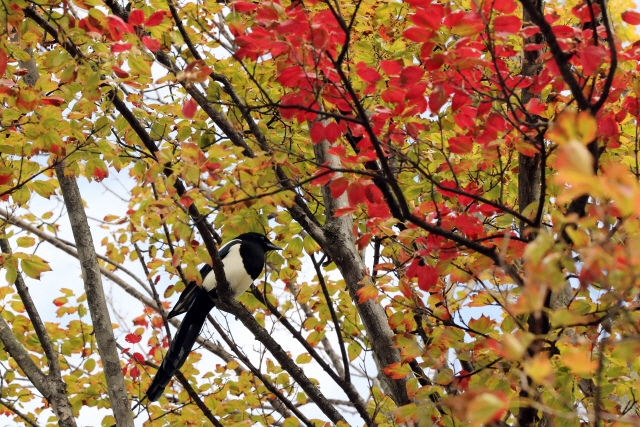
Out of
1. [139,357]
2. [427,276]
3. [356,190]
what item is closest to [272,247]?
[139,357]

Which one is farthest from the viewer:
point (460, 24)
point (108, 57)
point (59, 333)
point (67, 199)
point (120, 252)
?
point (120, 252)

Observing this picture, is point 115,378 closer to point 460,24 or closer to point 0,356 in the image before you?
point 0,356

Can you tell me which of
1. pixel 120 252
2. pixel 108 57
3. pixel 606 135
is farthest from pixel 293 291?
pixel 606 135

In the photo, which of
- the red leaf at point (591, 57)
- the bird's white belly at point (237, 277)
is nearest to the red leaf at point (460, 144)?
the red leaf at point (591, 57)

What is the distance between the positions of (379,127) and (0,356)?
16.0ft

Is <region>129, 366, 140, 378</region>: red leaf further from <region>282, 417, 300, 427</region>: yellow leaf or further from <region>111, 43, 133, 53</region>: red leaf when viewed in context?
<region>111, 43, 133, 53</region>: red leaf

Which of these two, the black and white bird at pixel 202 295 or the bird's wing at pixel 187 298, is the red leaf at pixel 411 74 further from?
the bird's wing at pixel 187 298

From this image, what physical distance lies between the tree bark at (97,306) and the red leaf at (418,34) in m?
2.89

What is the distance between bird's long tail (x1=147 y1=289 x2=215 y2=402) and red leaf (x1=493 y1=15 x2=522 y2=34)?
3326 millimetres

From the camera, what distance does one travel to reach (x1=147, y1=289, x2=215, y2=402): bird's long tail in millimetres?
4355

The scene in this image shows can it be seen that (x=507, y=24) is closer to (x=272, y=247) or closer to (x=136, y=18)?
(x=136, y=18)

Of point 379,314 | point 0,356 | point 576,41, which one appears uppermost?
point 0,356

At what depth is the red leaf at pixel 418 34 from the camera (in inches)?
93.6

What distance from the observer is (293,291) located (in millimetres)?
6777
